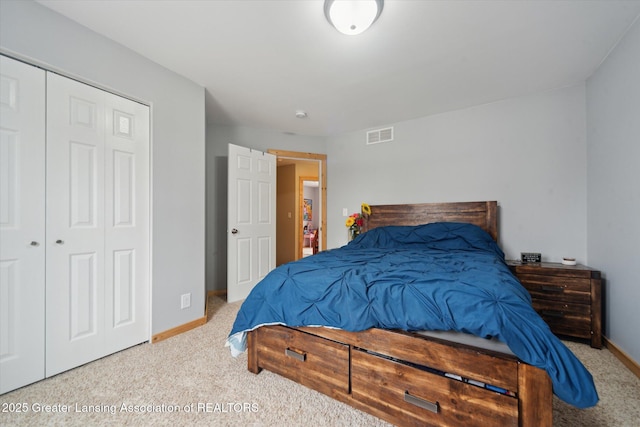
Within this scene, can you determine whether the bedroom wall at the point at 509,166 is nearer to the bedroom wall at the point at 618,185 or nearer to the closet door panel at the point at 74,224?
the bedroom wall at the point at 618,185

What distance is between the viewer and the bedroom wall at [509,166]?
2.66m

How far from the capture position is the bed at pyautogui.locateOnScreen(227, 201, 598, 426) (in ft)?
3.43

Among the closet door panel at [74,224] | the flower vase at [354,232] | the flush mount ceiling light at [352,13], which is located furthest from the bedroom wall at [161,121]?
the flower vase at [354,232]

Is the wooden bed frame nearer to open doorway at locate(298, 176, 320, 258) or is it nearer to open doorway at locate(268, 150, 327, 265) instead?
open doorway at locate(268, 150, 327, 265)

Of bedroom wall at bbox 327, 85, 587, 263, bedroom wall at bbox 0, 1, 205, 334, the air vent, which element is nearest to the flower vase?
bedroom wall at bbox 327, 85, 587, 263

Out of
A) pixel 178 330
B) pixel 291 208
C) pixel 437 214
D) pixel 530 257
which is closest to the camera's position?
pixel 178 330

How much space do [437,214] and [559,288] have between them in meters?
1.35

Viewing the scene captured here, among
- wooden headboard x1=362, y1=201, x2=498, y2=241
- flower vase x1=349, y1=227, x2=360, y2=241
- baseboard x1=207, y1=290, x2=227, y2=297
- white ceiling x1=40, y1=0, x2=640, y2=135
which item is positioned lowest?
baseboard x1=207, y1=290, x2=227, y2=297

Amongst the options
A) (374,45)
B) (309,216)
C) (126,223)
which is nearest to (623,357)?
(374,45)

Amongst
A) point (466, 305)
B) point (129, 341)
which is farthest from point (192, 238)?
point (466, 305)

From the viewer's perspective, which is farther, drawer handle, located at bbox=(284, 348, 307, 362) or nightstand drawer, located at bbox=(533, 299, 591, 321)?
nightstand drawer, located at bbox=(533, 299, 591, 321)

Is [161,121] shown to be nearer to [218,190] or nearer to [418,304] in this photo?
[218,190]

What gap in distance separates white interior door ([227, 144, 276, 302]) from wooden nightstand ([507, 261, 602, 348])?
311cm

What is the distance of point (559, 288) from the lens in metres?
2.30
